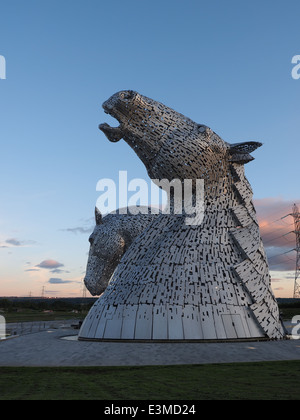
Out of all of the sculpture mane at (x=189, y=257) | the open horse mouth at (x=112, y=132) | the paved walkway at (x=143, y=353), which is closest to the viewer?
the paved walkway at (x=143, y=353)

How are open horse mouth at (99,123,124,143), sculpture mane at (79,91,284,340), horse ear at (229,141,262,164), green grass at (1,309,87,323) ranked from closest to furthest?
sculpture mane at (79,91,284,340)
open horse mouth at (99,123,124,143)
horse ear at (229,141,262,164)
green grass at (1,309,87,323)

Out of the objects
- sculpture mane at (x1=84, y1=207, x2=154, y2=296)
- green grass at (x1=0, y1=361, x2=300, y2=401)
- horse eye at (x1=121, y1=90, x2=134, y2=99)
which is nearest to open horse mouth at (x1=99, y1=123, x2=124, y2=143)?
horse eye at (x1=121, y1=90, x2=134, y2=99)

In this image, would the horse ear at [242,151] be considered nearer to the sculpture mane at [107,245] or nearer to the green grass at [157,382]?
the sculpture mane at [107,245]

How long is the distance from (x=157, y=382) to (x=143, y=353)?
334 cm

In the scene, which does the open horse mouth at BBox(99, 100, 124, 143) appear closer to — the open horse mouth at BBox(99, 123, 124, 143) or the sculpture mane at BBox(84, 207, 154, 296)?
the open horse mouth at BBox(99, 123, 124, 143)

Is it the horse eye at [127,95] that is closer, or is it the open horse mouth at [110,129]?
the horse eye at [127,95]

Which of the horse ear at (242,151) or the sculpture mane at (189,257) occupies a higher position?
the horse ear at (242,151)

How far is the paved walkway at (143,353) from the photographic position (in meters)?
10.7

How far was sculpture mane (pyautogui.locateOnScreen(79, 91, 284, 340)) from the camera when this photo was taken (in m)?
12.9

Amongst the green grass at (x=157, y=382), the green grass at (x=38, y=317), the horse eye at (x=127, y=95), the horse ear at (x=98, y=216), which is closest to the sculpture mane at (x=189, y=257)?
the horse eye at (x=127, y=95)

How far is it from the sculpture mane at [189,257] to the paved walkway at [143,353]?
824 mm

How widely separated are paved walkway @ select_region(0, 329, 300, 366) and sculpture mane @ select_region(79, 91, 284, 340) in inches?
32.5
